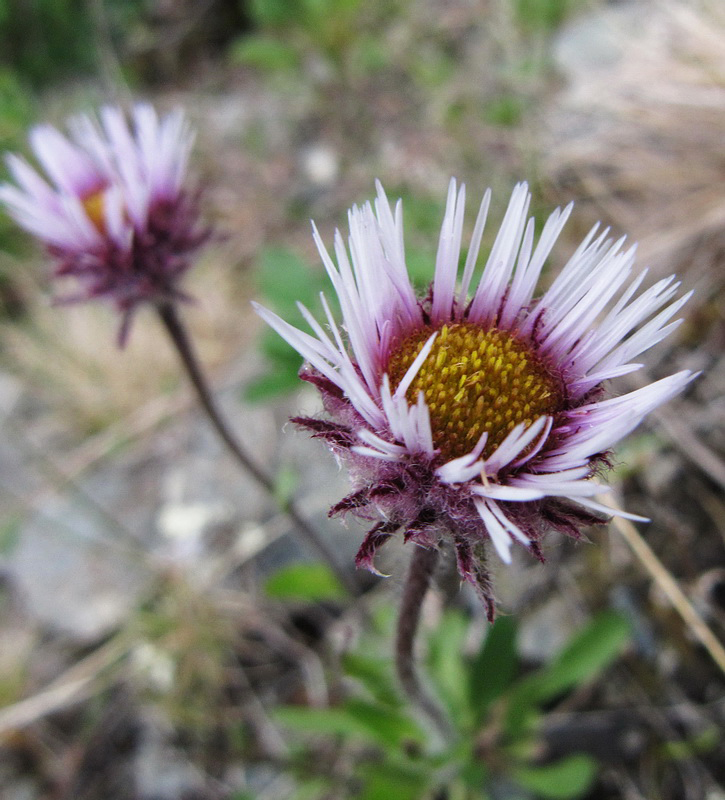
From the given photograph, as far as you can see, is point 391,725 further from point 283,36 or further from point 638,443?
point 283,36

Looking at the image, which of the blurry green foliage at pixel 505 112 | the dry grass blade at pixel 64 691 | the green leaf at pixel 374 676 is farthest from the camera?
the blurry green foliage at pixel 505 112

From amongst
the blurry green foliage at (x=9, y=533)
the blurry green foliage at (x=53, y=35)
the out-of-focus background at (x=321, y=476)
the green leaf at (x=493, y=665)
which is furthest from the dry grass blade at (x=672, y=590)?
the blurry green foliage at (x=53, y=35)

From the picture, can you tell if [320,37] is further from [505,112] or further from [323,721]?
[323,721]

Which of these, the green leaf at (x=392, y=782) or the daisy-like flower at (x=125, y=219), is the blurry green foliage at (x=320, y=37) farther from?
the green leaf at (x=392, y=782)

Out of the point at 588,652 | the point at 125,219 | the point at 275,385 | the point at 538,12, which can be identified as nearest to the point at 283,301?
the point at 275,385

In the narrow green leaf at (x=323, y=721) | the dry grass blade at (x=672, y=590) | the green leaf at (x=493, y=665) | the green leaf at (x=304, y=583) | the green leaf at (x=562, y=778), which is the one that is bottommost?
the green leaf at (x=562, y=778)

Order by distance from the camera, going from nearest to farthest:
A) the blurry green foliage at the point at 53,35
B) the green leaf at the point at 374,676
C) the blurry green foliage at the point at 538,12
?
the green leaf at the point at 374,676 < the blurry green foliage at the point at 538,12 < the blurry green foliage at the point at 53,35

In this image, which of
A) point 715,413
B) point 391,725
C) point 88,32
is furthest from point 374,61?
point 88,32

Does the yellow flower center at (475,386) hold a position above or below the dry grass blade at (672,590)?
above
